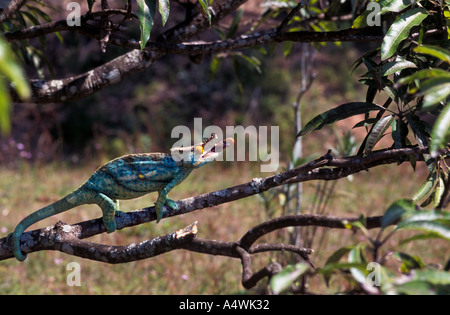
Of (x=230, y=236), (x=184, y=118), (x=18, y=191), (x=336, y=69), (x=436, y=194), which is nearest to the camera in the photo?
(x=436, y=194)

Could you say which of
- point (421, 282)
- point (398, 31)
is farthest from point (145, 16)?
point (421, 282)

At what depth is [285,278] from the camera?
1.12m

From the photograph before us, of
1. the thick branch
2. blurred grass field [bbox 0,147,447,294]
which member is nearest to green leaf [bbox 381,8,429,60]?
the thick branch

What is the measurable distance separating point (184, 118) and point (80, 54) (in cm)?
208

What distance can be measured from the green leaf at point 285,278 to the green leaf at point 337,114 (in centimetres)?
81

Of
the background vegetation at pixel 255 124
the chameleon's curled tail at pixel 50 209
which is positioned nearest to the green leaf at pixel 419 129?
the background vegetation at pixel 255 124

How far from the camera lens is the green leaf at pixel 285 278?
1.09 m

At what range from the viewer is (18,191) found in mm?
5754

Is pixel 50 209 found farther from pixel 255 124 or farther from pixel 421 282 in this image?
pixel 255 124

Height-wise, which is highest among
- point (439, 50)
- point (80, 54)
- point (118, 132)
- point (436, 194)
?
point (80, 54)

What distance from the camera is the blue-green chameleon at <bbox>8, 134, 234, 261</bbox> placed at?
211 cm

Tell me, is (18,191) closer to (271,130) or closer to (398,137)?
(271,130)

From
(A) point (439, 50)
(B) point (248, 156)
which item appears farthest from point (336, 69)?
(A) point (439, 50)

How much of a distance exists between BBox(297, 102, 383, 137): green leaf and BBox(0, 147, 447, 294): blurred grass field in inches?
59.7
